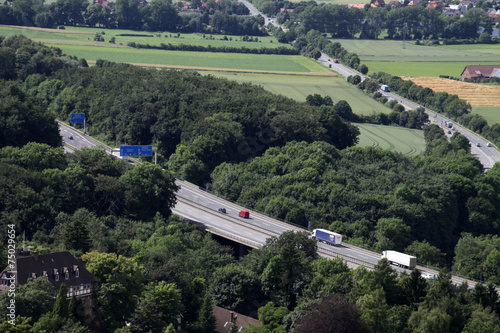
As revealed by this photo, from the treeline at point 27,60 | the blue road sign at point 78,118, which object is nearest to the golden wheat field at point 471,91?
the treeline at point 27,60

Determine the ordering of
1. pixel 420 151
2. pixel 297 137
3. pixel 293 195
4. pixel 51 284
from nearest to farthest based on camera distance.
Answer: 1. pixel 51 284
2. pixel 293 195
3. pixel 297 137
4. pixel 420 151

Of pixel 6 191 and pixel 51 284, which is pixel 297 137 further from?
pixel 51 284

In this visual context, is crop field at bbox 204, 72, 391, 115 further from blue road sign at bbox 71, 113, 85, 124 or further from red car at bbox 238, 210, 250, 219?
red car at bbox 238, 210, 250, 219

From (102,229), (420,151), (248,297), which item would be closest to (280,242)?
(248,297)

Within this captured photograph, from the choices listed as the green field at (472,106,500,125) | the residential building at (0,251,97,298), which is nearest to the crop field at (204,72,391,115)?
the green field at (472,106,500,125)

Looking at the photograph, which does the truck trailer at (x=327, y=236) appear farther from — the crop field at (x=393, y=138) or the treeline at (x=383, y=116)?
the treeline at (x=383, y=116)
